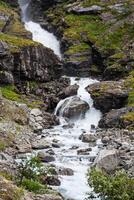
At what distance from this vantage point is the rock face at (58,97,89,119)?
87562 mm

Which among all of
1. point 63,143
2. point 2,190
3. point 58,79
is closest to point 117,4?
point 58,79

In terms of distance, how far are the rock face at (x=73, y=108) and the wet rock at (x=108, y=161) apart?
93.9 feet

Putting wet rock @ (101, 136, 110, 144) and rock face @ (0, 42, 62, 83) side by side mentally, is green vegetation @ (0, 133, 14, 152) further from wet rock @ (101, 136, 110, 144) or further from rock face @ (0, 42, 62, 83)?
rock face @ (0, 42, 62, 83)

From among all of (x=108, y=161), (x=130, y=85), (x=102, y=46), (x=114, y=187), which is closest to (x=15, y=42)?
(x=102, y=46)

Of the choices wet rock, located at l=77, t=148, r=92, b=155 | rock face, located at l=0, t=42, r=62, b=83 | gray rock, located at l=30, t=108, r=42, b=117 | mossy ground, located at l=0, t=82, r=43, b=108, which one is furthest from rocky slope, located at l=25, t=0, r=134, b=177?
gray rock, located at l=30, t=108, r=42, b=117

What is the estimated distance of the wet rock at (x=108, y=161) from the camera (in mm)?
56250

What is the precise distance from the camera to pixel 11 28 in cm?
11600

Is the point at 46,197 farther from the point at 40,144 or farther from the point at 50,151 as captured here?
the point at 40,144

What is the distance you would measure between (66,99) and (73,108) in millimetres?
3992

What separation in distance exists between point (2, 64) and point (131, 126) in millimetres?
27903

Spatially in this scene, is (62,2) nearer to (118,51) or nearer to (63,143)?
(118,51)

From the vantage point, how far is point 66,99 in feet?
300

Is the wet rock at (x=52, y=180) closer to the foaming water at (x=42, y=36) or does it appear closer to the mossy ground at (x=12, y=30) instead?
the mossy ground at (x=12, y=30)

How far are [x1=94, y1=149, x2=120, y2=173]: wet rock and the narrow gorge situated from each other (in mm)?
108
